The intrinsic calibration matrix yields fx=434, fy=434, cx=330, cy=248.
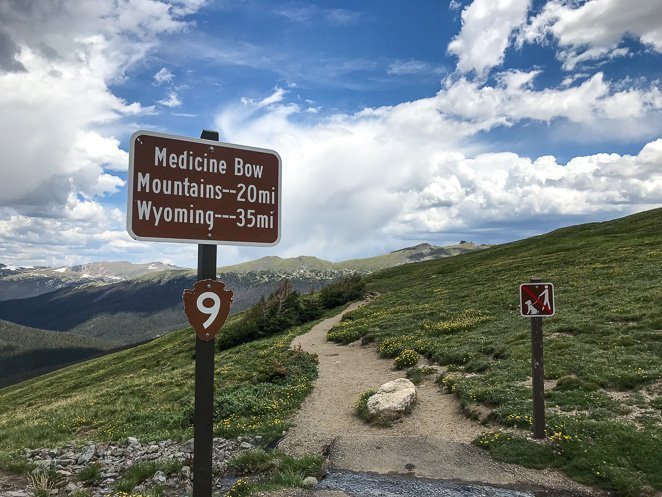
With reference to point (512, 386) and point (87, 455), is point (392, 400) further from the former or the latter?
point (87, 455)

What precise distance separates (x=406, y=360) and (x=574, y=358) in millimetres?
7012

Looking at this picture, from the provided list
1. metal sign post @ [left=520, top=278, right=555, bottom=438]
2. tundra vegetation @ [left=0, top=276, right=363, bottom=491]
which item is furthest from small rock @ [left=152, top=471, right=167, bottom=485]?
metal sign post @ [left=520, top=278, right=555, bottom=438]

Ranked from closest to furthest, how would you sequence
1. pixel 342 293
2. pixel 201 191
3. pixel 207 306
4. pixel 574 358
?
pixel 201 191
pixel 207 306
pixel 574 358
pixel 342 293

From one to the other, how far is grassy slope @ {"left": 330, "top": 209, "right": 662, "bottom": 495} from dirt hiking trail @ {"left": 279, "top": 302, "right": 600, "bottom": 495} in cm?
56

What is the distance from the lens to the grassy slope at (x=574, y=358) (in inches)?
374

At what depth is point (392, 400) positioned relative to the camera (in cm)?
1405

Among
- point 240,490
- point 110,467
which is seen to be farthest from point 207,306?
point 110,467

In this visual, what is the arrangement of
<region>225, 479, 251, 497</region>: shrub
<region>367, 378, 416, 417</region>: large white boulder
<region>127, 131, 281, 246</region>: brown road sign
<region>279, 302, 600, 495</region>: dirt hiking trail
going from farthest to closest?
<region>367, 378, 416, 417</region>: large white boulder < <region>279, 302, 600, 495</region>: dirt hiking trail < <region>225, 479, 251, 497</region>: shrub < <region>127, 131, 281, 246</region>: brown road sign

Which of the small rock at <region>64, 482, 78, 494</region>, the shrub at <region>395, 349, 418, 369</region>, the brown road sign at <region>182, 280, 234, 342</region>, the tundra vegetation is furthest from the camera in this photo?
the shrub at <region>395, 349, 418, 369</region>

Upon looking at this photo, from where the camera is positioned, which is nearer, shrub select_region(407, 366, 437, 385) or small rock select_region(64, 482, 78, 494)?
small rock select_region(64, 482, 78, 494)

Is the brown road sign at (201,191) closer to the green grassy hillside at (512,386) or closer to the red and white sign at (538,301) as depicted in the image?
the red and white sign at (538,301)

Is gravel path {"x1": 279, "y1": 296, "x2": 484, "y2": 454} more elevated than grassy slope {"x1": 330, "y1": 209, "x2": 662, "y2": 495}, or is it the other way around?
grassy slope {"x1": 330, "y1": 209, "x2": 662, "y2": 495}

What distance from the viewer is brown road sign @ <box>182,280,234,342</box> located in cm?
510

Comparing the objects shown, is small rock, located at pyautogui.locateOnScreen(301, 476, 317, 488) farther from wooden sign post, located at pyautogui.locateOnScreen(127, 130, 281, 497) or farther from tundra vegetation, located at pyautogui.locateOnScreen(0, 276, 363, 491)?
wooden sign post, located at pyautogui.locateOnScreen(127, 130, 281, 497)
